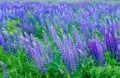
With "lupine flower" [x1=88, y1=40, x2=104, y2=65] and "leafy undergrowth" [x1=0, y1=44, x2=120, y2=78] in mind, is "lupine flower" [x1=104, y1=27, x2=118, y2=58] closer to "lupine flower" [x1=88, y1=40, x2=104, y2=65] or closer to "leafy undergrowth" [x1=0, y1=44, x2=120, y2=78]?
"leafy undergrowth" [x1=0, y1=44, x2=120, y2=78]

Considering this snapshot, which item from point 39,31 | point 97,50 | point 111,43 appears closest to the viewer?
point 97,50

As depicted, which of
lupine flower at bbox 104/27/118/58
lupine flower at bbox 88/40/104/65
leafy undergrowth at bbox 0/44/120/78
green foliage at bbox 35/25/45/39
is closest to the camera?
leafy undergrowth at bbox 0/44/120/78

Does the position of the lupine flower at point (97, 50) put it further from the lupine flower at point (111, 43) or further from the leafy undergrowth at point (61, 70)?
the lupine flower at point (111, 43)

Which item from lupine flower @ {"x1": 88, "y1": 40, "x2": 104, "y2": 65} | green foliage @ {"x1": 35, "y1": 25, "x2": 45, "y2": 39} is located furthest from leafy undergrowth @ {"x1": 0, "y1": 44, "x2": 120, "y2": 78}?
green foliage @ {"x1": 35, "y1": 25, "x2": 45, "y2": 39}

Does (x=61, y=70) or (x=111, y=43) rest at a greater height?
(x=111, y=43)

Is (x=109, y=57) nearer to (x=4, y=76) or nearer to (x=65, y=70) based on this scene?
(x=65, y=70)

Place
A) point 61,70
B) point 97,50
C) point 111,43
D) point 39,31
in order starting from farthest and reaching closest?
point 39,31 → point 111,43 → point 97,50 → point 61,70

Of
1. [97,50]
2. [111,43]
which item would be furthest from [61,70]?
[111,43]

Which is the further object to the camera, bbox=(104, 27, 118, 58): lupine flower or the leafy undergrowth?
bbox=(104, 27, 118, 58): lupine flower

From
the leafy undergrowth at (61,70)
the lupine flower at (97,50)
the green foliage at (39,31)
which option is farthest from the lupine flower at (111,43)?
the green foliage at (39,31)

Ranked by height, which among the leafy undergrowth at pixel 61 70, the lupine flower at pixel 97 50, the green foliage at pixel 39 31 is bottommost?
the leafy undergrowth at pixel 61 70

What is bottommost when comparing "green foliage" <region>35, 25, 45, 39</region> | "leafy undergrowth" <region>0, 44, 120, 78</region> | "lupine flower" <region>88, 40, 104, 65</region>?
"leafy undergrowth" <region>0, 44, 120, 78</region>

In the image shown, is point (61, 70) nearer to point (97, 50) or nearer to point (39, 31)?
point (97, 50)

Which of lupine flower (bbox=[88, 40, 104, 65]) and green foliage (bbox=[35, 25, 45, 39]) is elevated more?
green foliage (bbox=[35, 25, 45, 39])
